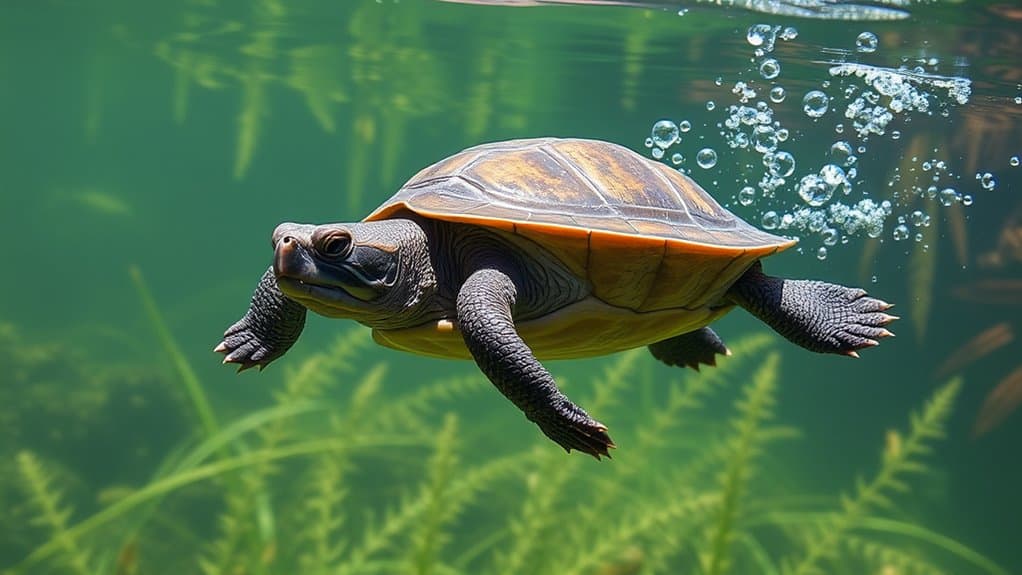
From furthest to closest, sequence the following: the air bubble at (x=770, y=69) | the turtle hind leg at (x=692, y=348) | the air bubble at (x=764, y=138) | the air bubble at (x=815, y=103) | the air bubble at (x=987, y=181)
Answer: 1. the air bubble at (x=770, y=69)
2. the air bubble at (x=764, y=138)
3. the air bubble at (x=815, y=103)
4. the air bubble at (x=987, y=181)
5. the turtle hind leg at (x=692, y=348)

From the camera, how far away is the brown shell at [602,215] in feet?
9.18

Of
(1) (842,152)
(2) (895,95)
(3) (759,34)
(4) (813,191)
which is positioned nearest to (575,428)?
(4) (813,191)

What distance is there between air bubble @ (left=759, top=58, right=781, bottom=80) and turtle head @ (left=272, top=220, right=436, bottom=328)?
6890mm

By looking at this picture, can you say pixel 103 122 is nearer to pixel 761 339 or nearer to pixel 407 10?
pixel 407 10

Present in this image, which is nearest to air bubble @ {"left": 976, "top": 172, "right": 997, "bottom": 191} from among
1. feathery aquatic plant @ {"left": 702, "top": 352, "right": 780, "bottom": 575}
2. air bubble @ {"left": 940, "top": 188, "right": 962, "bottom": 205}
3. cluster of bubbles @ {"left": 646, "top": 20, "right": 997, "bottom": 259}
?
cluster of bubbles @ {"left": 646, "top": 20, "right": 997, "bottom": 259}

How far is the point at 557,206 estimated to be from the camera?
291 cm

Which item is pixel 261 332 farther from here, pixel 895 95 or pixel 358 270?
pixel 895 95

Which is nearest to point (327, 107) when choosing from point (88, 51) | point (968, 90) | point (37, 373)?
point (88, 51)

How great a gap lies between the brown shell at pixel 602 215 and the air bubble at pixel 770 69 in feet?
19.3

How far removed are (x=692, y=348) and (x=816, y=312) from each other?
877 mm

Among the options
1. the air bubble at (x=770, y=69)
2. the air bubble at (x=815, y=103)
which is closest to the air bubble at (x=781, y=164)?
the air bubble at (x=815, y=103)

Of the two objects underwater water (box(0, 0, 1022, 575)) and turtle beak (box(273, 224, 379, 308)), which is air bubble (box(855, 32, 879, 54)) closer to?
underwater water (box(0, 0, 1022, 575))

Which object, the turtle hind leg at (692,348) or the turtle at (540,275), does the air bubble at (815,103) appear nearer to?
the turtle hind leg at (692,348)

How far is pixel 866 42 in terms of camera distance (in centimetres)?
784
